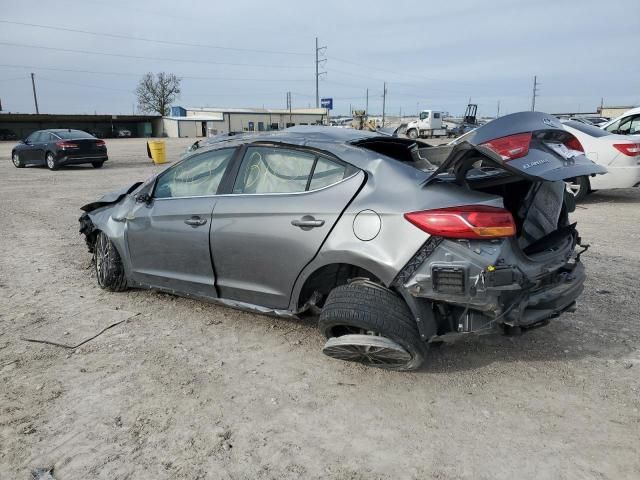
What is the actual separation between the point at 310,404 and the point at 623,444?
1.64 metres

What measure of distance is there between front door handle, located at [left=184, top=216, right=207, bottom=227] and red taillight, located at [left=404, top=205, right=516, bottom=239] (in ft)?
5.76

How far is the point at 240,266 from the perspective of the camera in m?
3.58

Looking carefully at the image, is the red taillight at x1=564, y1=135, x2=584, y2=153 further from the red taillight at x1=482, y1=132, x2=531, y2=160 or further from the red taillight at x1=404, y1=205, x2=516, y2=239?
the red taillight at x1=404, y1=205, x2=516, y2=239

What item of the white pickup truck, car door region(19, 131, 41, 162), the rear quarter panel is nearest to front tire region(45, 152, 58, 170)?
car door region(19, 131, 41, 162)

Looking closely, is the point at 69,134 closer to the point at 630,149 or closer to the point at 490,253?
the point at 630,149

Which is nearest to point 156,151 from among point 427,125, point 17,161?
point 17,161

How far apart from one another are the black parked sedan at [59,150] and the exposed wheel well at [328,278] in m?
16.8

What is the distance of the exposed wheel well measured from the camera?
3145mm

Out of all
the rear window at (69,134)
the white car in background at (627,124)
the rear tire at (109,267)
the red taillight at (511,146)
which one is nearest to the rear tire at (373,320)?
the red taillight at (511,146)

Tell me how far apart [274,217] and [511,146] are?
5.12ft

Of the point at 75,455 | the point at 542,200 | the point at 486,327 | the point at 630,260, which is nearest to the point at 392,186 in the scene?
the point at 486,327

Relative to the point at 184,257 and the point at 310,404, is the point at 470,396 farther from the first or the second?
the point at 184,257

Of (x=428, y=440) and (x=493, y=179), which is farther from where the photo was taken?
(x=493, y=179)

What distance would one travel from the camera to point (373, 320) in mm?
2889
